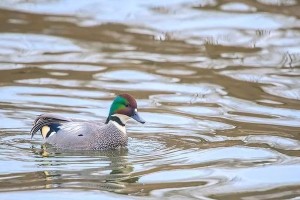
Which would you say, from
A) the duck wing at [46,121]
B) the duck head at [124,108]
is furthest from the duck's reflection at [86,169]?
the duck head at [124,108]

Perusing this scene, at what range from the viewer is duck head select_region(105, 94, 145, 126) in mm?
10422

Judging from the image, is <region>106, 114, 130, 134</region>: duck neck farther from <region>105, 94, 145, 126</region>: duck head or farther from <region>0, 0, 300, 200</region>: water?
<region>0, 0, 300, 200</region>: water

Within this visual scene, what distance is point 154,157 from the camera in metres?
9.84

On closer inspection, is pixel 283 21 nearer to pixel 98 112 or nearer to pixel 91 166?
pixel 98 112

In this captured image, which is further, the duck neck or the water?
the duck neck

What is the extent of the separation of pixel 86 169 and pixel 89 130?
1.24 m

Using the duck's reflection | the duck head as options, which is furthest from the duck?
the duck's reflection

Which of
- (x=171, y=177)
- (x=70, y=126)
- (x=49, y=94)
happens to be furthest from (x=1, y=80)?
(x=171, y=177)

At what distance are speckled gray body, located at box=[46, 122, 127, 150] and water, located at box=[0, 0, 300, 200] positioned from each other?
0.49ft

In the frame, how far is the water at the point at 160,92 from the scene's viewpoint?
8.98 m

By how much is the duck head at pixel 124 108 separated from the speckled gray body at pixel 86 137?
0.13 meters

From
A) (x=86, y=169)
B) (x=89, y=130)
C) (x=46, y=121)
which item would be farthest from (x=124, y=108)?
(x=86, y=169)

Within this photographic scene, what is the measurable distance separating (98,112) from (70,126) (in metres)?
1.38

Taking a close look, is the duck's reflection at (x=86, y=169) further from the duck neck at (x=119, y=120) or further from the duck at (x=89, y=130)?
the duck neck at (x=119, y=120)
